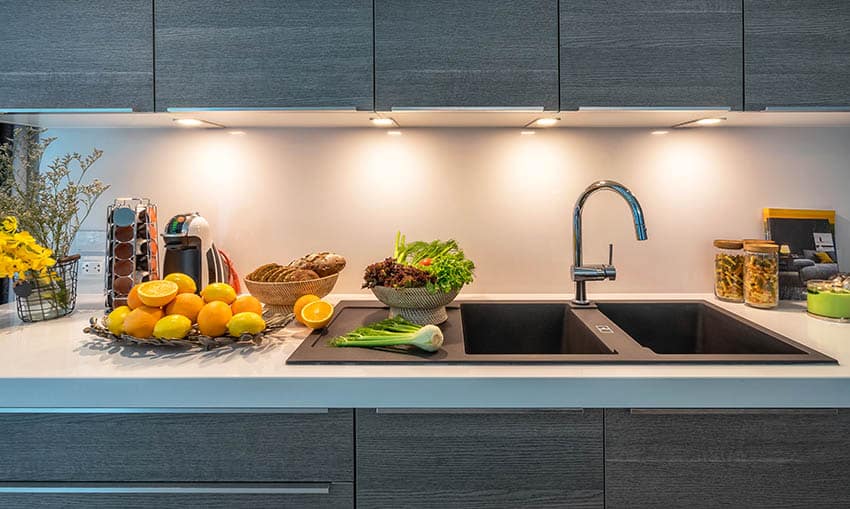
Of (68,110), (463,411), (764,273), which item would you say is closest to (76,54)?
(68,110)

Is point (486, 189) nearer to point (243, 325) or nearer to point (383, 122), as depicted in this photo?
point (383, 122)

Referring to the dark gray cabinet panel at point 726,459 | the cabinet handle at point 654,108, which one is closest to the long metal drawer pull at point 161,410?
the dark gray cabinet panel at point 726,459

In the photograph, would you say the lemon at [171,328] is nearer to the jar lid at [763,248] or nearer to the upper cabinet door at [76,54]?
the upper cabinet door at [76,54]

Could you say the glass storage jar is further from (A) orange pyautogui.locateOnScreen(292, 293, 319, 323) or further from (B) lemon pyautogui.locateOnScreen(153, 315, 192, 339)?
(B) lemon pyautogui.locateOnScreen(153, 315, 192, 339)

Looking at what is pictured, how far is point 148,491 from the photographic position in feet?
3.03

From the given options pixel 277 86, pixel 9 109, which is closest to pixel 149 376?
pixel 277 86

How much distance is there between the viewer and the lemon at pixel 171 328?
3.42 feet

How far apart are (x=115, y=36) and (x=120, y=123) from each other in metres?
0.34

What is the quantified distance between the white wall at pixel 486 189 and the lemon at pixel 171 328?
23.1 inches

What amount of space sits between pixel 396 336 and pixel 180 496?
0.52 metres

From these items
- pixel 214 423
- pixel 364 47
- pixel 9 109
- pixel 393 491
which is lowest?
pixel 393 491

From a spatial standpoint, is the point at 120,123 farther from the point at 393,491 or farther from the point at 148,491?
the point at 393,491

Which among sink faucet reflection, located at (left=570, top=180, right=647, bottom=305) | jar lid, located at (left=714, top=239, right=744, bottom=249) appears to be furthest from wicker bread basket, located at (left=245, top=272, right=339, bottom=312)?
jar lid, located at (left=714, top=239, right=744, bottom=249)

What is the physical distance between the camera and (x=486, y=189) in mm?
1595
